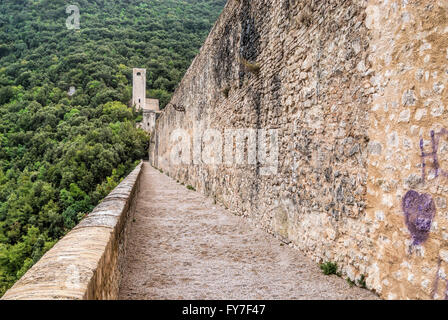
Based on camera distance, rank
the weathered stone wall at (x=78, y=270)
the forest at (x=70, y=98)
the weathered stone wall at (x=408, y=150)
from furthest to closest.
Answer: the forest at (x=70, y=98), the weathered stone wall at (x=408, y=150), the weathered stone wall at (x=78, y=270)

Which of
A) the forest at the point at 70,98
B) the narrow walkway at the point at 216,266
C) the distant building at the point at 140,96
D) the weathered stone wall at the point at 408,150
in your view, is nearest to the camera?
the weathered stone wall at the point at 408,150

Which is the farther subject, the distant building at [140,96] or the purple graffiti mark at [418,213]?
the distant building at [140,96]

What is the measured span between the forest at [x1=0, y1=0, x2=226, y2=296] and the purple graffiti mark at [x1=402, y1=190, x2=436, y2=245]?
2117cm

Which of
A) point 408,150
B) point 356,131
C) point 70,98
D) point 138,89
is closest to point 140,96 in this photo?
point 138,89

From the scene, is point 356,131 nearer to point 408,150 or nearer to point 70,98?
point 408,150

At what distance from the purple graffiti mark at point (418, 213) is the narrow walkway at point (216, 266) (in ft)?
2.24

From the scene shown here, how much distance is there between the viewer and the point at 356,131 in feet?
9.96

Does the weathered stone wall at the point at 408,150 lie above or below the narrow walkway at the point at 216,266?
above

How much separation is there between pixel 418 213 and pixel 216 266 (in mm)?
2012

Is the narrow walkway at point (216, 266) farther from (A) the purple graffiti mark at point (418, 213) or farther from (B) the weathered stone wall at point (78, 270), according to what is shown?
(A) the purple graffiti mark at point (418, 213)

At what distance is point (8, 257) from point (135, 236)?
85.9 ft

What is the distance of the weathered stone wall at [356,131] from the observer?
2.30 metres

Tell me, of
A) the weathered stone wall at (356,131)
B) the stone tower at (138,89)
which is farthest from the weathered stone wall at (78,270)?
the stone tower at (138,89)
